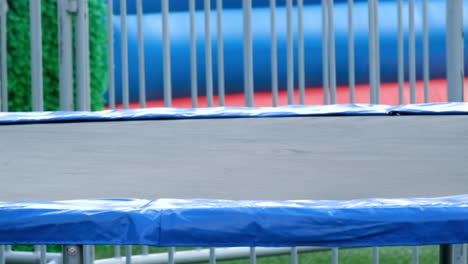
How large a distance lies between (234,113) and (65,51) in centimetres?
100

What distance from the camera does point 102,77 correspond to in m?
4.27

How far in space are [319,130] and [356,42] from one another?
10.5 feet

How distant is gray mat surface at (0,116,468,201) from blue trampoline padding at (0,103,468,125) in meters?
0.05

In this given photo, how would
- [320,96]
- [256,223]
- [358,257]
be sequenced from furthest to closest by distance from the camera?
[320,96]
[358,257]
[256,223]

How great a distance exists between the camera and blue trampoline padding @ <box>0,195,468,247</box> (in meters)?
0.95

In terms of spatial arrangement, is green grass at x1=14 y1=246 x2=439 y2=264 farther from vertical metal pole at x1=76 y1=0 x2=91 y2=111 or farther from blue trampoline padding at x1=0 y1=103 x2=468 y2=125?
blue trampoline padding at x1=0 y1=103 x2=468 y2=125

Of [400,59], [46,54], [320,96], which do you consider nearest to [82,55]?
[46,54]

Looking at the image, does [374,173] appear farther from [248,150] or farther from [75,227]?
[75,227]

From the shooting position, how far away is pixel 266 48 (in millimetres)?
4949

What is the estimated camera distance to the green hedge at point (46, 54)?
372cm

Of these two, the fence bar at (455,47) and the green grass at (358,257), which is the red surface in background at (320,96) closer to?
the green grass at (358,257)

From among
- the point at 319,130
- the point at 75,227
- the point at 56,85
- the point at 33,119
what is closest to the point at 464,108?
the point at 319,130

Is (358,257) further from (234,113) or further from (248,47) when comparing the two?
(234,113)

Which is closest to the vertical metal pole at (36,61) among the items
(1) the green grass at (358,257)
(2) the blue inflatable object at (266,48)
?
(1) the green grass at (358,257)
